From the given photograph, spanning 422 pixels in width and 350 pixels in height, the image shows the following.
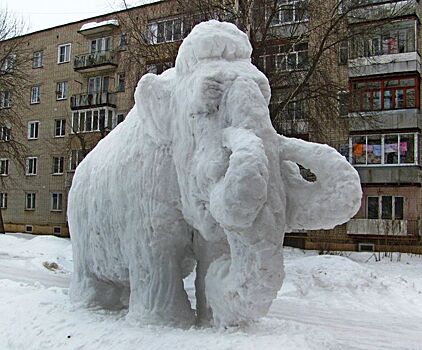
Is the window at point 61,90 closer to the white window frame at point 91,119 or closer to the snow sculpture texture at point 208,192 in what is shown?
the white window frame at point 91,119

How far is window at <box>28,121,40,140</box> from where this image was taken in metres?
26.0

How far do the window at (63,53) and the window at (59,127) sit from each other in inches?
107

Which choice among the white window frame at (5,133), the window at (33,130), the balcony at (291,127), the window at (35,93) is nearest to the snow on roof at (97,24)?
the window at (35,93)

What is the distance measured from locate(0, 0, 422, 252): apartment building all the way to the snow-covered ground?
3.24 meters

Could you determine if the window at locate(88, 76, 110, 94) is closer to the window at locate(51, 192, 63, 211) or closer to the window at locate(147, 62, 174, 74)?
the window at locate(51, 192, 63, 211)

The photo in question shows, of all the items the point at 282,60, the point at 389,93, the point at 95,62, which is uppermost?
the point at 95,62

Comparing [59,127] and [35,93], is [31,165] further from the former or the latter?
[35,93]

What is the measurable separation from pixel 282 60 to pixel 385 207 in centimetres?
736

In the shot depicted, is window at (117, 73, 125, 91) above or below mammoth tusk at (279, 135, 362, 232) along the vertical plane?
above

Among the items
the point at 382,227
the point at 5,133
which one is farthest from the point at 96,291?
the point at 5,133

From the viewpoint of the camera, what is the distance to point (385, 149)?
1705 centimetres

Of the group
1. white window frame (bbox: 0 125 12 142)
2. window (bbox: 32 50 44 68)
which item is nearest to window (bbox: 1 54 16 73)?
white window frame (bbox: 0 125 12 142)

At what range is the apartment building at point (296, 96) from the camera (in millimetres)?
12133

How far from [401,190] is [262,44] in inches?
325
